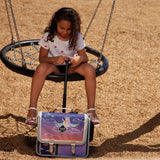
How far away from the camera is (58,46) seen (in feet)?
7.95

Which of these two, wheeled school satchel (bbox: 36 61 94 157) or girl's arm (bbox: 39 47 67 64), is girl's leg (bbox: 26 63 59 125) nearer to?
girl's arm (bbox: 39 47 67 64)

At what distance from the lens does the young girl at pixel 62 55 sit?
224 centimetres

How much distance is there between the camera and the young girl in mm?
2242

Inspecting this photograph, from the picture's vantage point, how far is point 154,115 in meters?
3.02

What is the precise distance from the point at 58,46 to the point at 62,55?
0.41 ft

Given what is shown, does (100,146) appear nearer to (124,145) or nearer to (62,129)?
(124,145)

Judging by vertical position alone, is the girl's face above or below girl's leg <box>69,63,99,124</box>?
above

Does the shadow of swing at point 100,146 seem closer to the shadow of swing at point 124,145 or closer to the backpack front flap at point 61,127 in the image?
the shadow of swing at point 124,145

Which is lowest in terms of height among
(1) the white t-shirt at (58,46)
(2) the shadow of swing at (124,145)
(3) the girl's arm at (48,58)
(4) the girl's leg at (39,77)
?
(2) the shadow of swing at (124,145)

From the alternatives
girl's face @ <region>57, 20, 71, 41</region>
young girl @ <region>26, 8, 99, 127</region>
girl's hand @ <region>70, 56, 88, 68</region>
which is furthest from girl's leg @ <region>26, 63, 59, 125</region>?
girl's face @ <region>57, 20, 71, 41</region>

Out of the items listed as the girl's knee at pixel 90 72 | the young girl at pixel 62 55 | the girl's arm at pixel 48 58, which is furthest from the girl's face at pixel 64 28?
the girl's knee at pixel 90 72

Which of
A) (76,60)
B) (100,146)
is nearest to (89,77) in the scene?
(76,60)

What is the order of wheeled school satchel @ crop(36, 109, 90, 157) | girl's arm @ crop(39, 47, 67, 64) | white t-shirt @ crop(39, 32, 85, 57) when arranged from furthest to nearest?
1. white t-shirt @ crop(39, 32, 85, 57)
2. girl's arm @ crop(39, 47, 67, 64)
3. wheeled school satchel @ crop(36, 109, 90, 157)

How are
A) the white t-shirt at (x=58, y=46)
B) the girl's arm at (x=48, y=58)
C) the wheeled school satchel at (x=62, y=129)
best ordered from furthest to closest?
the white t-shirt at (x=58, y=46)
the girl's arm at (x=48, y=58)
the wheeled school satchel at (x=62, y=129)
